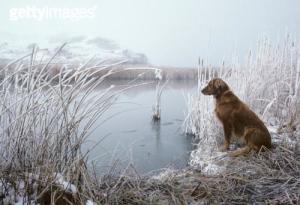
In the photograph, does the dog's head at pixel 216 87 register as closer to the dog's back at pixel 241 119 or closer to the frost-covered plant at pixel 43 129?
the dog's back at pixel 241 119

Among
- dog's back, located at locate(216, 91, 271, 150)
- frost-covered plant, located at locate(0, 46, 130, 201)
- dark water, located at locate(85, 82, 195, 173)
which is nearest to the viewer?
frost-covered plant, located at locate(0, 46, 130, 201)

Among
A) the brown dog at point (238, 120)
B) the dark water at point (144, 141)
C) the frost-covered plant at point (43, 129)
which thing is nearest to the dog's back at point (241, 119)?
the brown dog at point (238, 120)

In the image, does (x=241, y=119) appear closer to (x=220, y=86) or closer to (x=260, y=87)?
(x=220, y=86)

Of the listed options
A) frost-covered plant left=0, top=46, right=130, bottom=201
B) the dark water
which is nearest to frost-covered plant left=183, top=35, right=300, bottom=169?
the dark water

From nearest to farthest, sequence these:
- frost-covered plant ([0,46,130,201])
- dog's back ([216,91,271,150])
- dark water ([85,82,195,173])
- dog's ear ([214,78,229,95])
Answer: frost-covered plant ([0,46,130,201])
dog's back ([216,91,271,150])
dog's ear ([214,78,229,95])
dark water ([85,82,195,173])

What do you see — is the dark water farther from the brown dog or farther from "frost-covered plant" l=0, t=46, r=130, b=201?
"frost-covered plant" l=0, t=46, r=130, b=201

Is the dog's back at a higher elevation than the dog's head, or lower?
lower

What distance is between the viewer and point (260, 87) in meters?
4.77

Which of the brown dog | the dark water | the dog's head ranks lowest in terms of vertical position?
the dark water

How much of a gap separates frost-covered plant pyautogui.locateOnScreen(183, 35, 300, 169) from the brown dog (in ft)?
3.14

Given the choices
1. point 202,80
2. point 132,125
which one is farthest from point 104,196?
point 132,125

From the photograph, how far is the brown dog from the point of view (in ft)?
9.45

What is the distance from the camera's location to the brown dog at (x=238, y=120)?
2.88 m

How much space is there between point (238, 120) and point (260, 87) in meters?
1.93
